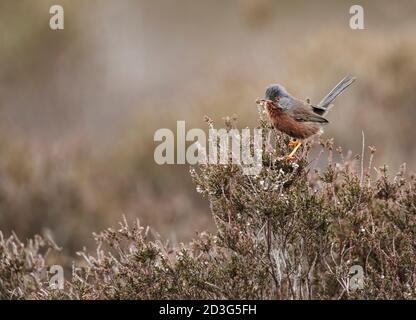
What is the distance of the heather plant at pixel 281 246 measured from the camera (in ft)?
17.0

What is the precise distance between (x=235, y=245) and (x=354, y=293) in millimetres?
840

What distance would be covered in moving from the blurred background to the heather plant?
1320 millimetres

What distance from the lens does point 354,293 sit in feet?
16.8

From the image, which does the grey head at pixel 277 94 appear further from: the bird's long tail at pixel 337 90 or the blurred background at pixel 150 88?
the blurred background at pixel 150 88

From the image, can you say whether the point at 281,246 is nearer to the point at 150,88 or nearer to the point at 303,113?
the point at 303,113

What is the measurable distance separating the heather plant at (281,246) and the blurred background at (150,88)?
1.32m

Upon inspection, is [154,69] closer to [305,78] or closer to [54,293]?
[305,78]

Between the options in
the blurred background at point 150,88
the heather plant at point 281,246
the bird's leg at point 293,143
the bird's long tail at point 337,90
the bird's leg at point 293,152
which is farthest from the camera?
the blurred background at point 150,88

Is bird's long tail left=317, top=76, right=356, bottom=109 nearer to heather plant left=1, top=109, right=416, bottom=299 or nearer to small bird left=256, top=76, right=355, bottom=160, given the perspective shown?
small bird left=256, top=76, right=355, bottom=160

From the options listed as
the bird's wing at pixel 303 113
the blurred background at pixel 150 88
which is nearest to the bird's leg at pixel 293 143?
the bird's wing at pixel 303 113

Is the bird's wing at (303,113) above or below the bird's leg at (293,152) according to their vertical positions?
above

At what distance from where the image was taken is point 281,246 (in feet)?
17.3
